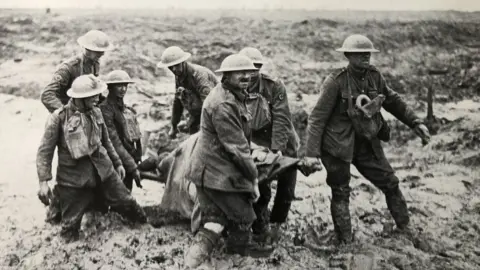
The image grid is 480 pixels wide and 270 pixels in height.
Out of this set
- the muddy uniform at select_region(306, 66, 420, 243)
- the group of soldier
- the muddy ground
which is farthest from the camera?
the muddy uniform at select_region(306, 66, 420, 243)

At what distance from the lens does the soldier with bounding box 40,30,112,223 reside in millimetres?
4957

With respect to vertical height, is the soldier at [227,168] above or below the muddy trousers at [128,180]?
above

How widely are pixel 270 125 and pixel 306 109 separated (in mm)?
4288

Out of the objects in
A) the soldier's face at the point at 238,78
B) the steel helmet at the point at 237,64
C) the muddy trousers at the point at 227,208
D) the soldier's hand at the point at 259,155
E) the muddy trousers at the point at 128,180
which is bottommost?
the muddy trousers at the point at 128,180

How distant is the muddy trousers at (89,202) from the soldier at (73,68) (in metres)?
0.92

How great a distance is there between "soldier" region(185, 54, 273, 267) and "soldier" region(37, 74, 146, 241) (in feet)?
3.16

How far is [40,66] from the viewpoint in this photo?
9406mm

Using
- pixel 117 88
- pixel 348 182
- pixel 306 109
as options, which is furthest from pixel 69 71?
pixel 306 109

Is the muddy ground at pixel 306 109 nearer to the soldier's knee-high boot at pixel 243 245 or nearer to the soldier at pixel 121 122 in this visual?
the soldier's knee-high boot at pixel 243 245

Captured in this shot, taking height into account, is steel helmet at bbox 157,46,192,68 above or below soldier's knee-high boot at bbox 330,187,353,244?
above

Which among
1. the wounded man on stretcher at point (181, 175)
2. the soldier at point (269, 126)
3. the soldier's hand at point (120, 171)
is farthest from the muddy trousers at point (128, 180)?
the soldier at point (269, 126)

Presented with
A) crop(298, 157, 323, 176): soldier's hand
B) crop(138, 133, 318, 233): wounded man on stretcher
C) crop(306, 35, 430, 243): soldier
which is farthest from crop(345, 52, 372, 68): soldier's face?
crop(138, 133, 318, 233): wounded man on stretcher

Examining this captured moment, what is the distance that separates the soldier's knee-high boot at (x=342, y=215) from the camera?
4750 mm

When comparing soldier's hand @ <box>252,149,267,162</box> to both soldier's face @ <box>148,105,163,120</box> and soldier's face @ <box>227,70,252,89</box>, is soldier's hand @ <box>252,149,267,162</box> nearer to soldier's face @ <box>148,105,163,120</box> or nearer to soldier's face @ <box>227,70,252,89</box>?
soldier's face @ <box>227,70,252,89</box>
